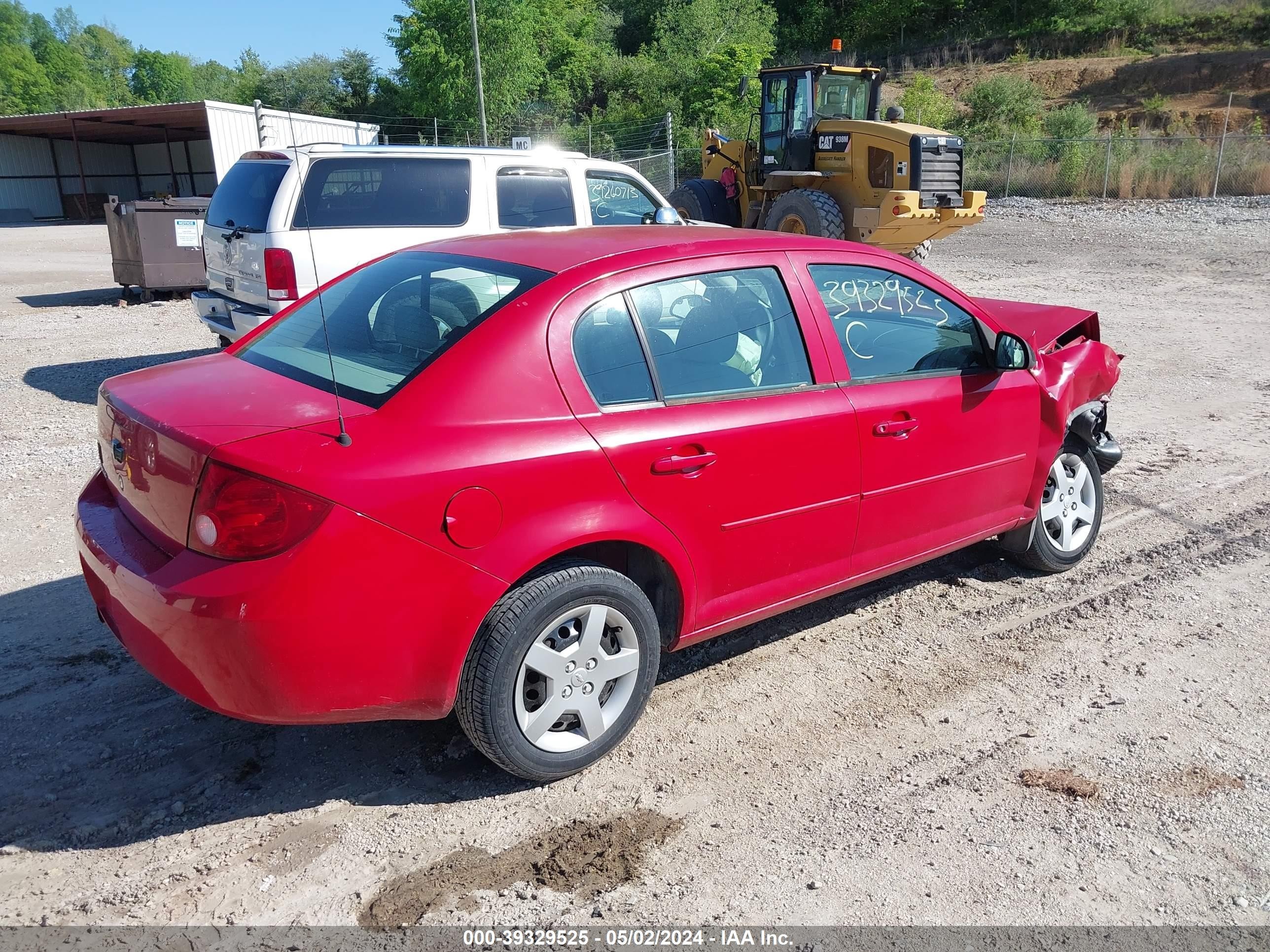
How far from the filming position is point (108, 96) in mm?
117812

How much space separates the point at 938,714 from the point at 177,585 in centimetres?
267

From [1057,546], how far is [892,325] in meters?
1.60

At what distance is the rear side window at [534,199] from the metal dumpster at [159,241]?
6858 mm

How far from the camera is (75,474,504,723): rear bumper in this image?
8.71 ft

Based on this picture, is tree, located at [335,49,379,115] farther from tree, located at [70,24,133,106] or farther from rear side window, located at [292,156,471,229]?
tree, located at [70,24,133,106]

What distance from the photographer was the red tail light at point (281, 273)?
7453 millimetres

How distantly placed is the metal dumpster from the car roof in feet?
36.0

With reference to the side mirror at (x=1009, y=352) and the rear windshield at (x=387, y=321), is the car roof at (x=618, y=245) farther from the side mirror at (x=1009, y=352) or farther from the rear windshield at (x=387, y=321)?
the side mirror at (x=1009, y=352)

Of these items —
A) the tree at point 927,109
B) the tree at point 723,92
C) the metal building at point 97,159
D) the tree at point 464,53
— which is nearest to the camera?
the tree at point 927,109

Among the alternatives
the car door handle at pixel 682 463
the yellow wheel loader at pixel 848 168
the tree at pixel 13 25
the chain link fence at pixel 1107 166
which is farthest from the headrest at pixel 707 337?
the tree at pixel 13 25

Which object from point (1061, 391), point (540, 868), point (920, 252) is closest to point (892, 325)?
point (1061, 391)

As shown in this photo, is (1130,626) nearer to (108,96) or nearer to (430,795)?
(430,795)

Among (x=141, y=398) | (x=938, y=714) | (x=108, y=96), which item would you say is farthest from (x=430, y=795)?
(x=108, y=96)

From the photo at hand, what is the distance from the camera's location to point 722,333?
11.7ft
